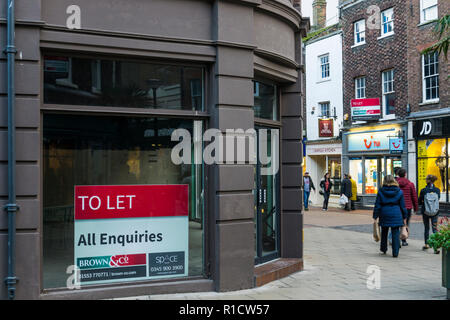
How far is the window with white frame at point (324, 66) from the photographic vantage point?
28672 mm

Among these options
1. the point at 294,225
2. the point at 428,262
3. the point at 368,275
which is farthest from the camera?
the point at 428,262

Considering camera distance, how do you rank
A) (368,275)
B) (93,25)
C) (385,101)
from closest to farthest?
(93,25), (368,275), (385,101)

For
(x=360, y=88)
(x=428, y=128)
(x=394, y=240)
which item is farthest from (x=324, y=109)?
(x=394, y=240)

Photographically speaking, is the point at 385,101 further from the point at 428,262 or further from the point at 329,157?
the point at 428,262

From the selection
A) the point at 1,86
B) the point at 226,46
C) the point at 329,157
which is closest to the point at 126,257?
the point at 1,86

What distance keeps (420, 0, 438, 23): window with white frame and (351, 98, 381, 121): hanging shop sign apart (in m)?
4.18

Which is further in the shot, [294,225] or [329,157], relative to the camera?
[329,157]

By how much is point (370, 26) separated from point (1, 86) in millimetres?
21956

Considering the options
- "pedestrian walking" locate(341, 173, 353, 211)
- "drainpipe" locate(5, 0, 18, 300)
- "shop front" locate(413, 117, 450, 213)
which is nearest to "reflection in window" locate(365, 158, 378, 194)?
"pedestrian walking" locate(341, 173, 353, 211)

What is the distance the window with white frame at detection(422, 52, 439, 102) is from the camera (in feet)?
69.1

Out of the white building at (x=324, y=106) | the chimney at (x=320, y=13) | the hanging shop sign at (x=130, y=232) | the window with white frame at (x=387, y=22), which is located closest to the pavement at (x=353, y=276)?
the hanging shop sign at (x=130, y=232)

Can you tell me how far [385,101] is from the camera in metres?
24.0

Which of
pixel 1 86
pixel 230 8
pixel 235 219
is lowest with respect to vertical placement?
pixel 235 219
